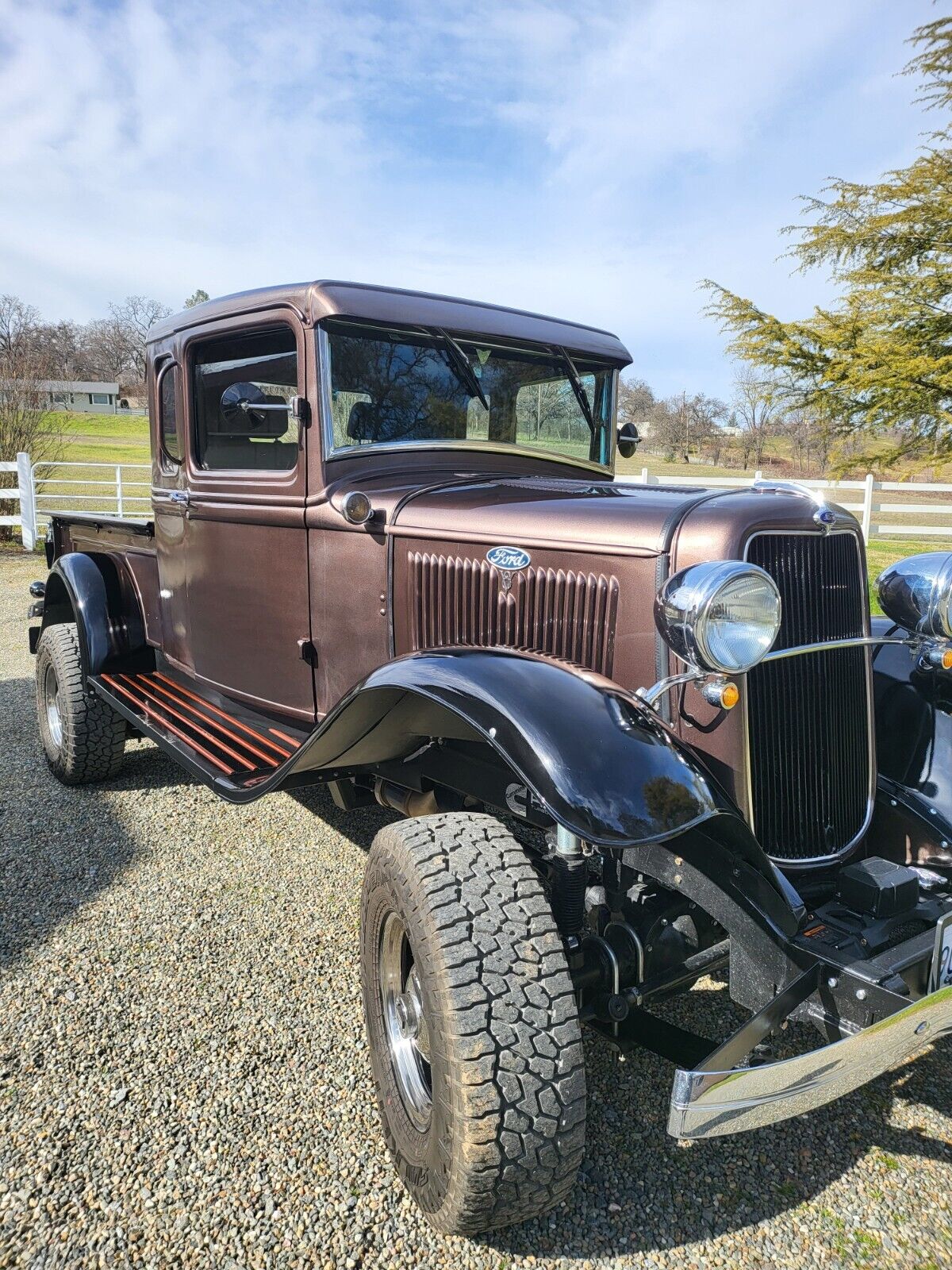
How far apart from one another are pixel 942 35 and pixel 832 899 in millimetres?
18029

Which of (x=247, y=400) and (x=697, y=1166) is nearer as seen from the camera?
(x=697, y=1166)

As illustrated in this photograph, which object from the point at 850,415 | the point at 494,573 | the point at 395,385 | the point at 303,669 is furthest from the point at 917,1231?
the point at 850,415

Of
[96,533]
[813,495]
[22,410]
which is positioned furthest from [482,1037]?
[22,410]

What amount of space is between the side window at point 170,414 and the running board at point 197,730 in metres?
1.02

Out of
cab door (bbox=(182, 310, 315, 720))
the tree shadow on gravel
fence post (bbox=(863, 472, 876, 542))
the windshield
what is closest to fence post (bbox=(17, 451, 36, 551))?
the tree shadow on gravel

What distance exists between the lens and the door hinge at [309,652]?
309cm

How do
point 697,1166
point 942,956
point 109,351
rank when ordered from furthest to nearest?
1. point 109,351
2. point 697,1166
3. point 942,956

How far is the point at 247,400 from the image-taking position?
3.03 m

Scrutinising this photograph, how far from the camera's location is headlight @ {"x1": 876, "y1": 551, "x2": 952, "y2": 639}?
251 cm

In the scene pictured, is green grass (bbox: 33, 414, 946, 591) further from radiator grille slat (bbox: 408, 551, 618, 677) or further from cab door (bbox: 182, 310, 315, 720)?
radiator grille slat (bbox: 408, 551, 618, 677)

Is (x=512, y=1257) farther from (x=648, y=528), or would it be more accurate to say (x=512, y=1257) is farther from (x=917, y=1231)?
(x=648, y=528)

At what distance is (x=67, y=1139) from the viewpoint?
6.66 feet

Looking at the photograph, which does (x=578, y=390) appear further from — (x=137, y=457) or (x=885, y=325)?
(x=137, y=457)

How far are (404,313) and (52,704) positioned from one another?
2.88 m
